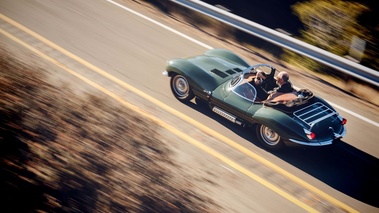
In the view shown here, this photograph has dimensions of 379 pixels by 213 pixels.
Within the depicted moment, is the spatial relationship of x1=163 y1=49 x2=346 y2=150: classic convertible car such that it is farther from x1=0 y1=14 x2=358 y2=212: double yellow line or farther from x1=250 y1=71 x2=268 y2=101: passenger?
x1=0 y1=14 x2=358 y2=212: double yellow line

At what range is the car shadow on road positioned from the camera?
5.82 metres

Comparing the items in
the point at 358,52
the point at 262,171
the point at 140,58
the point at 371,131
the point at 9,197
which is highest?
the point at 358,52

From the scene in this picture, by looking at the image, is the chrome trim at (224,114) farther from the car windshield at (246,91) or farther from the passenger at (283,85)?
the passenger at (283,85)

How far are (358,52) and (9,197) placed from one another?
8455 millimetres

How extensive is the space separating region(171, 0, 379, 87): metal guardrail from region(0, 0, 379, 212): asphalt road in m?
0.52

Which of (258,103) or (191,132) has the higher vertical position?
(258,103)

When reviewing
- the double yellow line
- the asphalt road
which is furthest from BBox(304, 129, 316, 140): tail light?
the double yellow line

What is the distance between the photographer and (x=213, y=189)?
5352mm

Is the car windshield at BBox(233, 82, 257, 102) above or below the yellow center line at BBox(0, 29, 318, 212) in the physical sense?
above

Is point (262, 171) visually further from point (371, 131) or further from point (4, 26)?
point (4, 26)

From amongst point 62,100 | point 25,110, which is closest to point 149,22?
point 62,100

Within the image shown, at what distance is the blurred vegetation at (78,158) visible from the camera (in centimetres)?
437

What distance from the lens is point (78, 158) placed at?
5000 mm

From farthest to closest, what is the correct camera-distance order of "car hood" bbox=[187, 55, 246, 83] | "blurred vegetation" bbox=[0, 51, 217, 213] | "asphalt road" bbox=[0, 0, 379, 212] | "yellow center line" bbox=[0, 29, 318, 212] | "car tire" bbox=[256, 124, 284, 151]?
"car hood" bbox=[187, 55, 246, 83], "car tire" bbox=[256, 124, 284, 151], "asphalt road" bbox=[0, 0, 379, 212], "yellow center line" bbox=[0, 29, 318, 212], "blurred vegetation" bbox=[0, 51, 217, 213]
